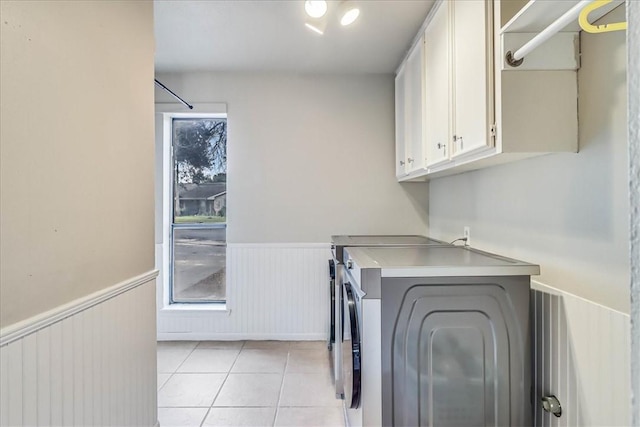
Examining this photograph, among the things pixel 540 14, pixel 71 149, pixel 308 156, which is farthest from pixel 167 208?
pixel 540 14

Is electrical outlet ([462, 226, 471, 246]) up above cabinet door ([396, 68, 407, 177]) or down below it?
below

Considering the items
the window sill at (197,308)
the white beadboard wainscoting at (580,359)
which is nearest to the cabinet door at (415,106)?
the white beadboard wainscoting at (580,359)

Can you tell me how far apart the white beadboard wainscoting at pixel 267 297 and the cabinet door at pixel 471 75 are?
190 cm

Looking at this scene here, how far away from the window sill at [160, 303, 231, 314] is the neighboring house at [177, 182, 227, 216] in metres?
0.90

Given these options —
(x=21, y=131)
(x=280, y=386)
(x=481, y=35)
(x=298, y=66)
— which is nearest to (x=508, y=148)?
(x=481, y=35)

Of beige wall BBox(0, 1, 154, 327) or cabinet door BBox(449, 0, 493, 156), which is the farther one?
cabinet door BBox(449, 0, 493, 156)

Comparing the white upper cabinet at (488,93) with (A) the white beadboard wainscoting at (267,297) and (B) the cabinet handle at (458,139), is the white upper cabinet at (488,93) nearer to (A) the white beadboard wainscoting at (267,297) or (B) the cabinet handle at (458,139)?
(B) the cabinet handle at (458,139)

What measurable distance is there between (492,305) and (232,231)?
7.96 feet

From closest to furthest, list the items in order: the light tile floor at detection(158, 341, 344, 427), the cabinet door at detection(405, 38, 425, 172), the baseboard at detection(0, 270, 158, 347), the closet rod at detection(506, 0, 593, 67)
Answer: the closet rod at detection(506, 0, 593, 67), the baseboard at detection(0, 270, 158, 347), the light tile floor at detection(158, 341, 344, 427), the cabinet door at detection(405, 38, 425, 172)

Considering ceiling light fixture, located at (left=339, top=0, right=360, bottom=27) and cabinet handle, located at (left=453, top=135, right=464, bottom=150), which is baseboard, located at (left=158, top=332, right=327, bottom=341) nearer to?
cabinet handle, located at (left=453, top=135, right=464, bottom=150)

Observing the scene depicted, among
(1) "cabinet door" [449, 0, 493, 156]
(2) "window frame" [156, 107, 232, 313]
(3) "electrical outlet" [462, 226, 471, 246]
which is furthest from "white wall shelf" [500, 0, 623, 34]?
(2) "window frame" [156, 107, 232, 313]

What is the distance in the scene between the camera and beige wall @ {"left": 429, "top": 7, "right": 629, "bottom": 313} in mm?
1077

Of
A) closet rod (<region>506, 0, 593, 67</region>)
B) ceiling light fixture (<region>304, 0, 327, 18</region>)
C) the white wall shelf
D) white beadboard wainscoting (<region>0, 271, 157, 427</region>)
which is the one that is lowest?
white beadboard wainscoting (<region>0, 271, 157, 427</region>)

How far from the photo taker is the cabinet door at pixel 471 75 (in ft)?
4.46
